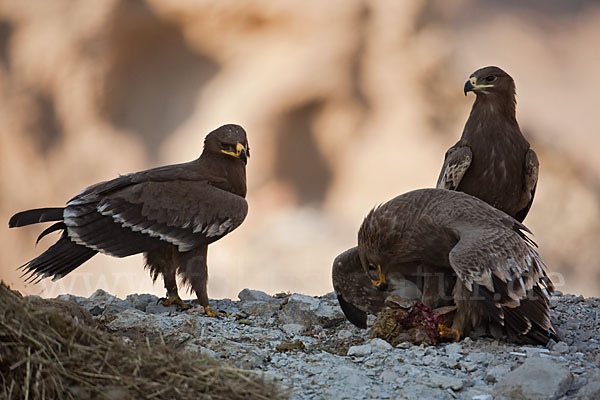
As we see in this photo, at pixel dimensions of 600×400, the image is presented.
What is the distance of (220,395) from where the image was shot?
349 centimetres

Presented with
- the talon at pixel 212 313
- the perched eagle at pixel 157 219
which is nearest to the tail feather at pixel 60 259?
the perched eagle at pixel 157 219

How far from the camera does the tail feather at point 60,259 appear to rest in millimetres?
5977

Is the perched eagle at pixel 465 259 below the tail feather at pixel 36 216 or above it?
below

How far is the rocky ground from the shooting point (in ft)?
12.8

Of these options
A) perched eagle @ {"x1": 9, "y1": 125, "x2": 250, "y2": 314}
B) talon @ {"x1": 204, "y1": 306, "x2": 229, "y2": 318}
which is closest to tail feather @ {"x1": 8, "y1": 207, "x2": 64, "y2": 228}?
perched eagle @ {"x1": 9, "y1": 125, "x2": 250, "y2": 314}

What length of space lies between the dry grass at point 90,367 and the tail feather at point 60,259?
87.7 inches

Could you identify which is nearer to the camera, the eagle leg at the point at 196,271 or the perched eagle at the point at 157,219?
the perched eagle at the point at 157,219

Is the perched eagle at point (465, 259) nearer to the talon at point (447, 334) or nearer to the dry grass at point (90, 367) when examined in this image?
the talon at point (447, 334)

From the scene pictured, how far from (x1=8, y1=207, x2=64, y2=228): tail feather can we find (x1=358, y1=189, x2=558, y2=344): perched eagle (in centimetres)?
264

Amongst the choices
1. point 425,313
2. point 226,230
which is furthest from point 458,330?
point 226,230

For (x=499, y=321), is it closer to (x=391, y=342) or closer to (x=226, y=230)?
(x=391, y=342)

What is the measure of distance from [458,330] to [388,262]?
65 cm

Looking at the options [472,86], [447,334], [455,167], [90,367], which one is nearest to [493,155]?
[455,167]

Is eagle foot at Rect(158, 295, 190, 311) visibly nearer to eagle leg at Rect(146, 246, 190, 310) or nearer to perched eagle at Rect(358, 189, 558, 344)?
eagle leg at Rect(146, 246, 190, 310)
